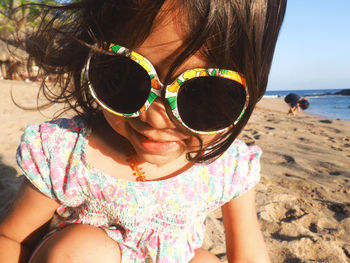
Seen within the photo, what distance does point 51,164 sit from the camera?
3.69 ft

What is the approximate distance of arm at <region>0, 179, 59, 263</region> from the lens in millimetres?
1151

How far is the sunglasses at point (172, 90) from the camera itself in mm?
893

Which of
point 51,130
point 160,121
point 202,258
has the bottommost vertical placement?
point 202,258

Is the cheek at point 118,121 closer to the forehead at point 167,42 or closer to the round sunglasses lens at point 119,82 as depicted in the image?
the round sunglasses lens at point 119,82

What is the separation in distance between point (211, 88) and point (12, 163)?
6.99 ft

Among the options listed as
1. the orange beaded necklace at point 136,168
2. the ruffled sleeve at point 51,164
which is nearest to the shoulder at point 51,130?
the ruffled sleeve at point 51,164

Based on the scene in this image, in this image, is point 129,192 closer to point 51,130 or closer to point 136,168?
point 136,168

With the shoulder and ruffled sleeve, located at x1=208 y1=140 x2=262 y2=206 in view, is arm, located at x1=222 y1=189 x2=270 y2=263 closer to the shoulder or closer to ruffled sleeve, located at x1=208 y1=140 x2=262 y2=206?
ruffled sleeve, located at x1=208 y1=140 x2=262 y2=206

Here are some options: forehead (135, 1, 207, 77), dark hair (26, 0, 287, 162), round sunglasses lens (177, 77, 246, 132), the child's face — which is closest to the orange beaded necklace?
the child's face

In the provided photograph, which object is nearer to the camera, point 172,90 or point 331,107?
point 172,90

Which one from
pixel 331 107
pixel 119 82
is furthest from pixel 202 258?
pixel 331 107

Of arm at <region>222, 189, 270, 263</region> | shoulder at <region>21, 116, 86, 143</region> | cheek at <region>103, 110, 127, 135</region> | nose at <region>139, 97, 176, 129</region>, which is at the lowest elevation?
arm at <region>222, 189, 270, 263</region>

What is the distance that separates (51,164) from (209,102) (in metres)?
0.68

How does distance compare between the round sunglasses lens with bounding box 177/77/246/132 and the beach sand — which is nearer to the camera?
the round sunglasses lens with bounding box 177/77/246/132
